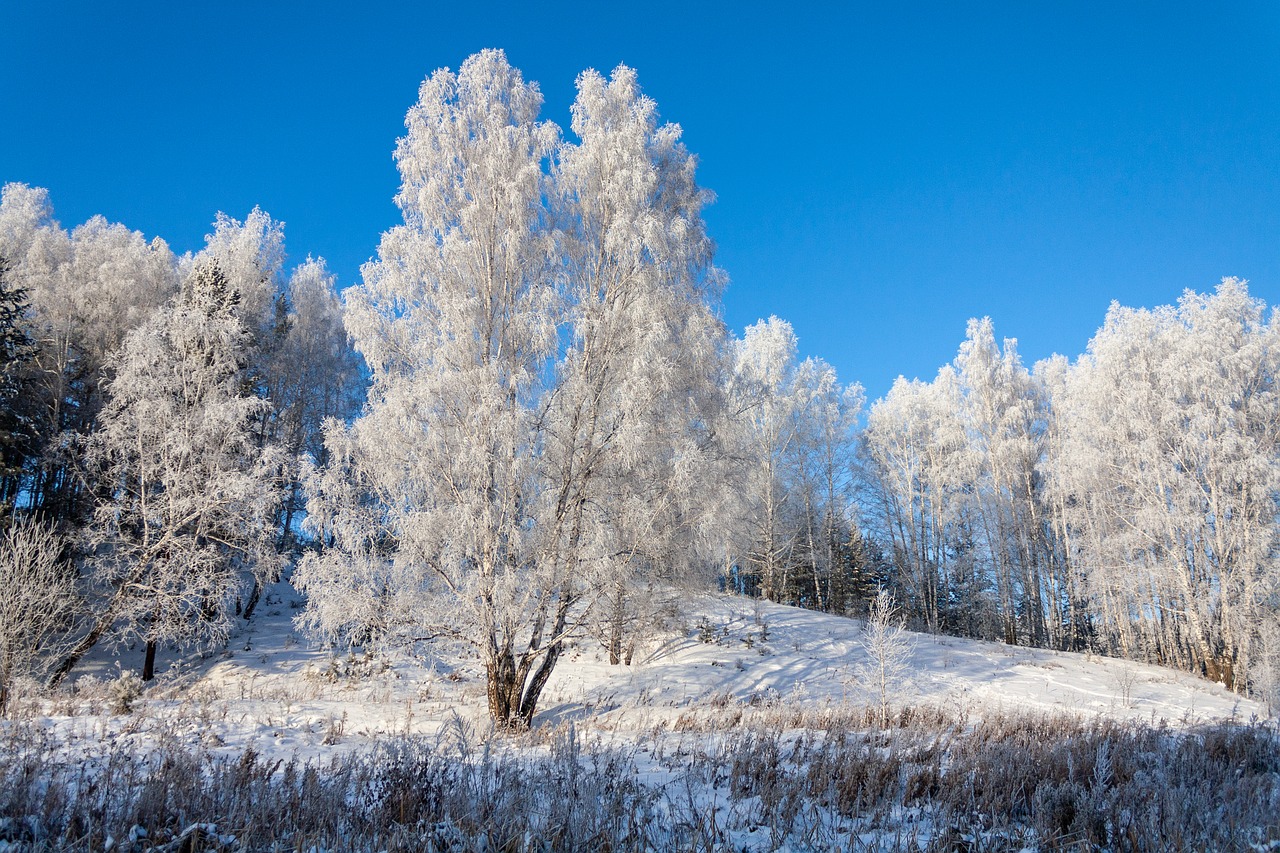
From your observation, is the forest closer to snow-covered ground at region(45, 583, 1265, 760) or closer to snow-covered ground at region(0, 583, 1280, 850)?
snow-covered ground at region(45, 583, 1265, 760)

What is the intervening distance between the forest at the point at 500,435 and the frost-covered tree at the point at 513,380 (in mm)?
51

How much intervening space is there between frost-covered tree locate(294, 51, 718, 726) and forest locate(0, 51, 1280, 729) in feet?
0.17

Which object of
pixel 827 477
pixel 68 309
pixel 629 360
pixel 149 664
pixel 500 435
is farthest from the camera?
pixel 827 477

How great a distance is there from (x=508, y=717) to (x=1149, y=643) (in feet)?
87.1

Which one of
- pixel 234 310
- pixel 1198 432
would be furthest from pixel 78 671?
pixel 1198 432

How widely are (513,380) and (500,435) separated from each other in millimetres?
1013

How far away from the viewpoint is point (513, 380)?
1005 cm

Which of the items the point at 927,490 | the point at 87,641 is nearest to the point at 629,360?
the point at 87,641

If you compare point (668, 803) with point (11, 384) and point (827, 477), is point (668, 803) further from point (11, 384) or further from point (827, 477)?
point (827, 477)

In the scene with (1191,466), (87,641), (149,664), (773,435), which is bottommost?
(149,664)

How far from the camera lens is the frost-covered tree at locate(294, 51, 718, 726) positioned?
9.65 meters

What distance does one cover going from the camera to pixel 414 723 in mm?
9773

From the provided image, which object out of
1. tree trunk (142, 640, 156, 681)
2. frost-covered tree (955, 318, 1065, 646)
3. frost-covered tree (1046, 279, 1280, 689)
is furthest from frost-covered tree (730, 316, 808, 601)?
tree trunk (142, 640, 156, 681)

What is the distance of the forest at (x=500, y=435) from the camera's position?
9.90 m
